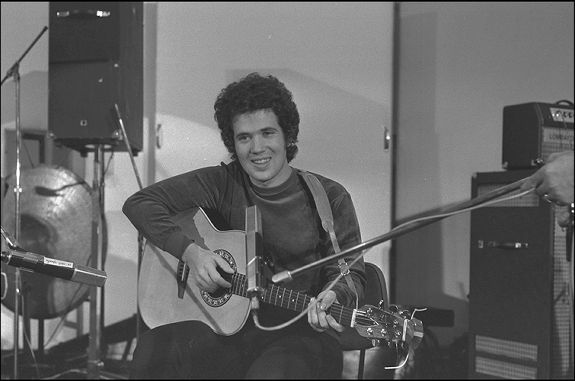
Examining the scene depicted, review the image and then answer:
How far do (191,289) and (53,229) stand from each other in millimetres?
747

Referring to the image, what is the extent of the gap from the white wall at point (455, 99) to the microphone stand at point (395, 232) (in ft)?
1.24

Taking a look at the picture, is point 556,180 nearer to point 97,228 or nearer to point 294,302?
point 294,302

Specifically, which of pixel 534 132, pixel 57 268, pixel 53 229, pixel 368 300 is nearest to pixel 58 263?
pixel 57 268

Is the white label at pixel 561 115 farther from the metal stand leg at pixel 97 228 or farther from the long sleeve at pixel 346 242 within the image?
the metal stand leg at pixel 97 228

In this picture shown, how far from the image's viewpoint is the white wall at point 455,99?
4.92 feet

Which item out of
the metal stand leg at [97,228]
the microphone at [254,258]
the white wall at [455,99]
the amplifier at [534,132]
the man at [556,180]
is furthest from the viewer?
the amplifier at [534,132]

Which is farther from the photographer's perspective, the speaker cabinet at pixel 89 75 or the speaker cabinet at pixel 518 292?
the speaker cabinet at pixel 518 292

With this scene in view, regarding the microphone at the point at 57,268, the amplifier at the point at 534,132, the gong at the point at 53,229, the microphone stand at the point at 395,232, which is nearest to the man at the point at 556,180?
the microphone stand at the point at 395,232

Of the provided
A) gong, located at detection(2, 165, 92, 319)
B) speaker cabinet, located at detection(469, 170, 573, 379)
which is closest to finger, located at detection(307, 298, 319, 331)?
speaker cabinet, located at detection(469, 170, 573, 379)

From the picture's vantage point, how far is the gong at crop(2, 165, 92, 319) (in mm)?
1542

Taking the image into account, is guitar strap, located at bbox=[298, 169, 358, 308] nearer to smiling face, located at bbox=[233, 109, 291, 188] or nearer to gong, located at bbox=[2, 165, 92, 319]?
smiling face, located at bbox=[233, 109, 291, 188]

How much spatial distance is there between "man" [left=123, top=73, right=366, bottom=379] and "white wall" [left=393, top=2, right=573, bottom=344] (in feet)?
1.05

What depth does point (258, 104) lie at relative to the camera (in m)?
0.94

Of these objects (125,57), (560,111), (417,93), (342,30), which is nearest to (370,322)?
(342,30)
